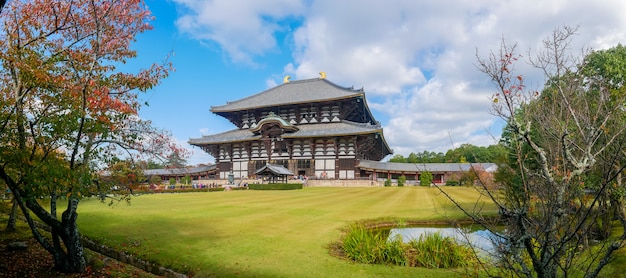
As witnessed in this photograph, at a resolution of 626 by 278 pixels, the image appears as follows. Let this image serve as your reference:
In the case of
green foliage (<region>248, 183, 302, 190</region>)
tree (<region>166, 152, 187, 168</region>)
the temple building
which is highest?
the temple building

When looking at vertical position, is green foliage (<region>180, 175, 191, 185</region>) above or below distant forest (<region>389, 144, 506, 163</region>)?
below

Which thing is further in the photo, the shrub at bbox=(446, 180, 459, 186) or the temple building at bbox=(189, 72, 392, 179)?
the shrub at bbox=(446, 180, 459, 186)

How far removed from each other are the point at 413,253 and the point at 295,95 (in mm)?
43076

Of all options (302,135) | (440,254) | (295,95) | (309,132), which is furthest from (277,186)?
(440,254)

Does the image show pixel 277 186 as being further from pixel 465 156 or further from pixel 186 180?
pixel 465 156

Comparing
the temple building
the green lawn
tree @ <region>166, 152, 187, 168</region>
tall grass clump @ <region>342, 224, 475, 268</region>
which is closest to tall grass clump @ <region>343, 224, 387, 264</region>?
tall grass clump @ <region>342, 224, 475, 268</region>

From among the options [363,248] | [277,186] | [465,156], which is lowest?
[363,248]

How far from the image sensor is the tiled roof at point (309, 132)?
132ft

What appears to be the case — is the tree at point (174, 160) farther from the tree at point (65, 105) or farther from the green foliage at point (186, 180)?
the green foliage at point (186, 180)

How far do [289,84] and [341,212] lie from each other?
42561mm

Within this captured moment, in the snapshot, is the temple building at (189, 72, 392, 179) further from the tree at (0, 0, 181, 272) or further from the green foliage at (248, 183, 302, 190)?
the tree at (0, 0, 181, 272)

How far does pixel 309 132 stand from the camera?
142 feet

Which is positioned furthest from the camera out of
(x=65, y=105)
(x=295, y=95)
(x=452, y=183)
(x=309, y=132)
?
(x=295, y=95)

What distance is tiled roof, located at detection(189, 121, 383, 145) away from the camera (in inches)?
1587
